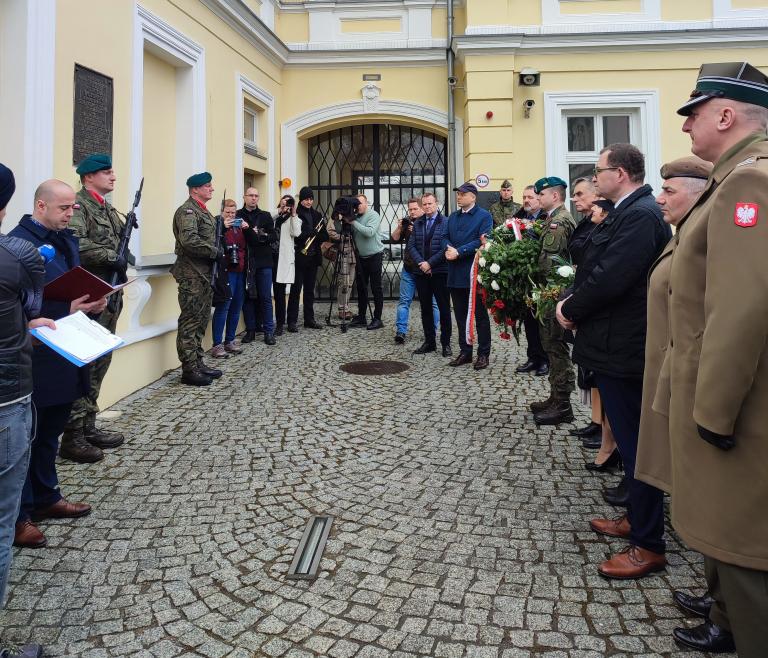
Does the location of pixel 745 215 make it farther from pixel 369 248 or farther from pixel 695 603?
pixel 369 248

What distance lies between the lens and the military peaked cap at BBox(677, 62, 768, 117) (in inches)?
77.1


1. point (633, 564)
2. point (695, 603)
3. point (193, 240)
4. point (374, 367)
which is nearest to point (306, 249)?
point (374, 367)

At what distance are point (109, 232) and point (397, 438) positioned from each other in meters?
2.69

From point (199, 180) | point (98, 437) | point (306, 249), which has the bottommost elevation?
point (98, 437)

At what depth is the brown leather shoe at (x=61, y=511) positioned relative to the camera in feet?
11.2

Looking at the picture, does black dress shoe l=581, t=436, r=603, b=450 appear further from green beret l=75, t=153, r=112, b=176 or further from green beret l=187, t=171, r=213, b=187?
green beret l=187, t=171, r=213, b=187

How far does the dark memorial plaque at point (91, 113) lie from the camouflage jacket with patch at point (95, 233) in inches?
35.5

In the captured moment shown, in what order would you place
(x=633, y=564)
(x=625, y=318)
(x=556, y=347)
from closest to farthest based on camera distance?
(x=633, y=564), (x=625, y=318), (x=556, y=347)

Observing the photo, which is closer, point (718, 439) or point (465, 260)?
point (718, 439)

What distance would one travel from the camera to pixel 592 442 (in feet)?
14.8

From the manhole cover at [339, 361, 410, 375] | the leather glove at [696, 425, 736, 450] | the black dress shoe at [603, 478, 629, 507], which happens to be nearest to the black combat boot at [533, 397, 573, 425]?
the black dress shoe at [603, 478, 629, 507]

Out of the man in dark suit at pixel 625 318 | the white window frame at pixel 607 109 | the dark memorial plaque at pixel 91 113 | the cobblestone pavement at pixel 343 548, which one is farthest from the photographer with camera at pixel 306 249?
the man in dark suit at pixel 625 318

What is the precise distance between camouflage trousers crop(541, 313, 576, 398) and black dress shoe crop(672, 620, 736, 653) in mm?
2768

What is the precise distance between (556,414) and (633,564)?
7.56 ft
